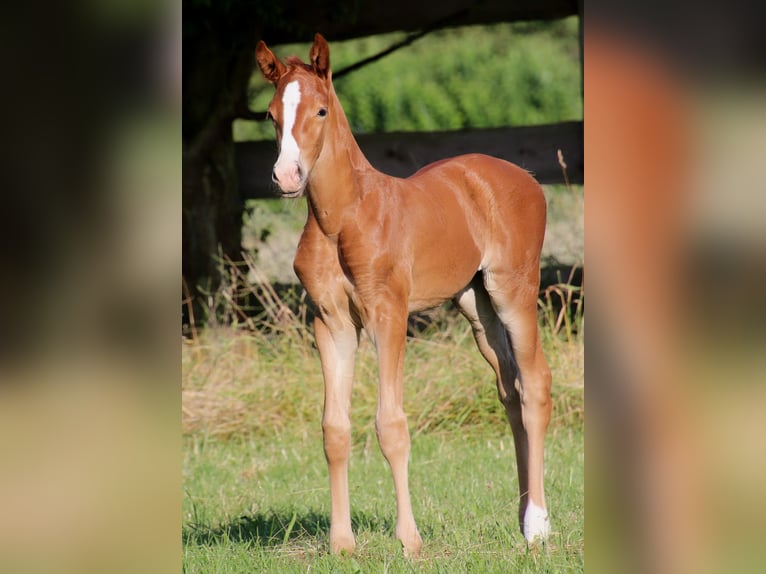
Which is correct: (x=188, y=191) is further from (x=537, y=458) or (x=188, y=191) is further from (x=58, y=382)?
(x=58, y=382)

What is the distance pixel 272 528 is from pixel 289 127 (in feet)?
5.96

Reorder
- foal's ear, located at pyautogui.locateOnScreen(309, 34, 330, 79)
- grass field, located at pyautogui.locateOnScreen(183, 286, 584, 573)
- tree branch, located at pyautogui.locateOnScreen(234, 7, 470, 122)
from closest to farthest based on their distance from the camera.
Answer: foal's ear, located at pyautogui.locateOnScreen(309, 34, 330, 79) < grass field, located at pyautogui.locateOnScreen(183, 286, 584, 573) < tree branch, located at pyautogui.locateOnScreen(234, 7, 470, 122)

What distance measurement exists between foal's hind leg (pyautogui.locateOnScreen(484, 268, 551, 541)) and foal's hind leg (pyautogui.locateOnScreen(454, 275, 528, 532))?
9 centimetres

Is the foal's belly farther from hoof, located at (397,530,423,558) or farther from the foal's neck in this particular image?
hoof, located at (397,530,423,558)

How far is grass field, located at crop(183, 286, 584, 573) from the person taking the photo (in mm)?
3697

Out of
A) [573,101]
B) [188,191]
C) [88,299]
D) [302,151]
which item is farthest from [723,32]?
[573,101]

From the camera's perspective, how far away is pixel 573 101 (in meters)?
14.7

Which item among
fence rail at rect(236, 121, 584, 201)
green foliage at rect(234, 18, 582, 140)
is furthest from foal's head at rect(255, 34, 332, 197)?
green foliage at rect(234, 18, 582, 140)

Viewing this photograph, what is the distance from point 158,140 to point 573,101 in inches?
541

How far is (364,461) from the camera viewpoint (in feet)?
19.0

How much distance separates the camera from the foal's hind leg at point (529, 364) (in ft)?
12.8

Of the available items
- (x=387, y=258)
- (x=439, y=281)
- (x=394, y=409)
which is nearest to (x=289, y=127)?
(x=387, y=258)

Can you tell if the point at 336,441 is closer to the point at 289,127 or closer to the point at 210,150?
the point at 289,127

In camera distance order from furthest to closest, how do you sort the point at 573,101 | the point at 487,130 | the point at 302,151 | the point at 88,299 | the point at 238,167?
the point at 573,101 → the point at 238,167 → the point at 487,130 → the point at 302,151 → the point at 88,299
